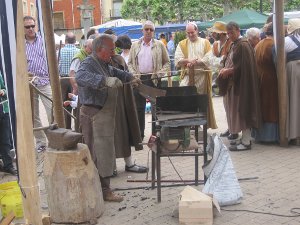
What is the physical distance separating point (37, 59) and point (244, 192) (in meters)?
3.63

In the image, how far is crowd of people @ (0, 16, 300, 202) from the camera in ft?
16.4

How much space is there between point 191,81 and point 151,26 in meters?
1.05

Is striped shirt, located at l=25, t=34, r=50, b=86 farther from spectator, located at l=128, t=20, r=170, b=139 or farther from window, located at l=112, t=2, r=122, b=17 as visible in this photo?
window, located at l=112, t=2, r=122, b=17

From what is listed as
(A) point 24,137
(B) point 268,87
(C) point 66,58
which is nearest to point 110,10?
(C) point 66,58

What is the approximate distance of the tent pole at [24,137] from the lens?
3174 mm

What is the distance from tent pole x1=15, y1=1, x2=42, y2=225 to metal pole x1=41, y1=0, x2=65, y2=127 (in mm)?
1679

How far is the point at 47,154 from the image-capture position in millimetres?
4531

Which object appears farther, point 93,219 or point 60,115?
point 60,115

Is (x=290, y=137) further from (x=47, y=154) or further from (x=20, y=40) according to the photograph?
(x=20, y=40)

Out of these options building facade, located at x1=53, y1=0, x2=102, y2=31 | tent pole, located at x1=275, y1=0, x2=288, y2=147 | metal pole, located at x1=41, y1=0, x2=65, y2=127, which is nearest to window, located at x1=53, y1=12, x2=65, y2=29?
building facade, located at x1=53, y1=0, x2=102, y2=31

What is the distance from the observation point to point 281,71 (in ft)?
22.0

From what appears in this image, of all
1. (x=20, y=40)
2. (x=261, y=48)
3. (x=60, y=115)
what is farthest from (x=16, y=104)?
(x=261, y=48)

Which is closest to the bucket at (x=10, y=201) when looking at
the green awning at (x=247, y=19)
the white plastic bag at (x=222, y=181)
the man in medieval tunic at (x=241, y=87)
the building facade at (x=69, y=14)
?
the white plastic bag at (x=222, y=181)

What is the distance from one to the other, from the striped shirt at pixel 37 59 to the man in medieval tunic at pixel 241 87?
2598 millimetres
